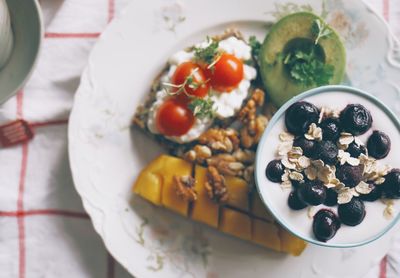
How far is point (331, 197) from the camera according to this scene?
1246 millimetres

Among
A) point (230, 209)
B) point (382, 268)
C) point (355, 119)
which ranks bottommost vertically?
point (382, 268)

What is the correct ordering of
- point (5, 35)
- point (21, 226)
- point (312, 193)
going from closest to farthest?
point (312, 193)
point (5, 35)
point (21, 226)

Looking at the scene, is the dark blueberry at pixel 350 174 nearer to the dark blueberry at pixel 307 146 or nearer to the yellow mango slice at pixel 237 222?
the dark blueberry at pixel 307 146

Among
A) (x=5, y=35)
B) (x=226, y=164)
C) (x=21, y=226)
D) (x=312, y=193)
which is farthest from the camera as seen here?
(x=21, y=226)

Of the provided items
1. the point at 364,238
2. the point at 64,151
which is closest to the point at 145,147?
the point at 64,151

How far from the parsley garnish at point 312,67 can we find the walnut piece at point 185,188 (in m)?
0.34

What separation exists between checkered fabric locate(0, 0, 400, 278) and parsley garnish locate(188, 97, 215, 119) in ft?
1.13

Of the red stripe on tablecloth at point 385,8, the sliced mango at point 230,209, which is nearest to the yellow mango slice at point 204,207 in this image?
the sliced mango at point 230,209

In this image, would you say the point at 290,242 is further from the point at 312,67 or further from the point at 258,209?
the point at 312,67

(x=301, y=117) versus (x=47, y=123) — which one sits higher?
(x=301, y=117)

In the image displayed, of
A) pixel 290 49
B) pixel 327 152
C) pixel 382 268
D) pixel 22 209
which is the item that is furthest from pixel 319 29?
pixel 22 209

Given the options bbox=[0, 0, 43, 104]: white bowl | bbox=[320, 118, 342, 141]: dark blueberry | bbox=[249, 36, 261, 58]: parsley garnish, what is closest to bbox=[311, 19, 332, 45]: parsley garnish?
bbox=[249, 36, 261, 58]: parsley garnish

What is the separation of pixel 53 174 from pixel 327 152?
71 centimetres

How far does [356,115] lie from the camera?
125 cm
